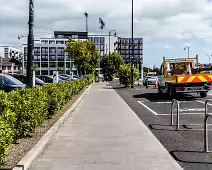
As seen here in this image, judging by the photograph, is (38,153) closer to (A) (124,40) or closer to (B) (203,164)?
(B) (203,164)

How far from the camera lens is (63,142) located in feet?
27.6

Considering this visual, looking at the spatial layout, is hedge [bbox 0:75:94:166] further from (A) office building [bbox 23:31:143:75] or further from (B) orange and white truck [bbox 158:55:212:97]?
(A) office building [bbox 23:31:143:75]

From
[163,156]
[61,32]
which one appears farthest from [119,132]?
[61,32]

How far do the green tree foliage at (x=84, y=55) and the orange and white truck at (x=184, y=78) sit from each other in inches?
1197

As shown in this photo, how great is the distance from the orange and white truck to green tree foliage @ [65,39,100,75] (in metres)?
30.4

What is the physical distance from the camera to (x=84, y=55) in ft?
186

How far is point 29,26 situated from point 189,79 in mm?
11390

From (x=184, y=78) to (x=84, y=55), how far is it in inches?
1488

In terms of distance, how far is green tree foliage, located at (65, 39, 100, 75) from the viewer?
56.5m

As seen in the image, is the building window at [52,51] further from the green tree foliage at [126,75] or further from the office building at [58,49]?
the green tree foliage at [126,75]

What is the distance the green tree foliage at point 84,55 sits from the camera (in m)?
56.5

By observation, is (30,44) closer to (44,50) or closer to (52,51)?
(44,50)

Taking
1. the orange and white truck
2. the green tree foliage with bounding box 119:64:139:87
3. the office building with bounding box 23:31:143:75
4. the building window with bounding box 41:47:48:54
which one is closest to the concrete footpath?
the orange and white truck

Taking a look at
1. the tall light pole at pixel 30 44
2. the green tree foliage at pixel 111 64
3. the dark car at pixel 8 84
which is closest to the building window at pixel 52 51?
the green tree foliage at pixel 111 64
